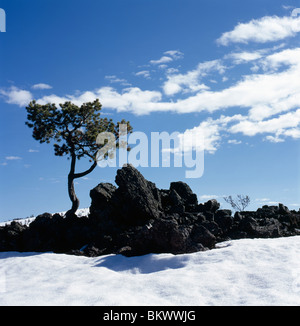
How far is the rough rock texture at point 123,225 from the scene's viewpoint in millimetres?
12938

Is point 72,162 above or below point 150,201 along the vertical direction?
above

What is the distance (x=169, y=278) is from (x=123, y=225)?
6.66 meters

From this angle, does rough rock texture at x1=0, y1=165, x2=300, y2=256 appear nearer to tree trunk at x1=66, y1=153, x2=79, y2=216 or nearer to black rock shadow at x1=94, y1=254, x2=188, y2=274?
black rock shadow at x1=94, y1=254, x2=188, y2=274

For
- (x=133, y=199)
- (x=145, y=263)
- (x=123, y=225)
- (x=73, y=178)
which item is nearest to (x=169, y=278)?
(x=145, y=263)

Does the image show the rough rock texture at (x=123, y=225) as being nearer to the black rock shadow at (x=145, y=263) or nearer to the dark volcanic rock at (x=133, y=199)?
the dark volcanic rock at (x=133, y=199)

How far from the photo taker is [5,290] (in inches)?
338

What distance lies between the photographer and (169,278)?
26.8 ft

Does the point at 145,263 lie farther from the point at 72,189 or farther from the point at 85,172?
the point at 85,172

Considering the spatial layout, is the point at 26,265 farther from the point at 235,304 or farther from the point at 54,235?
the point at 235,304

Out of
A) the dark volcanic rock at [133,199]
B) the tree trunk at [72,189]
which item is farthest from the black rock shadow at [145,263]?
the tree trunk at [72,189]
